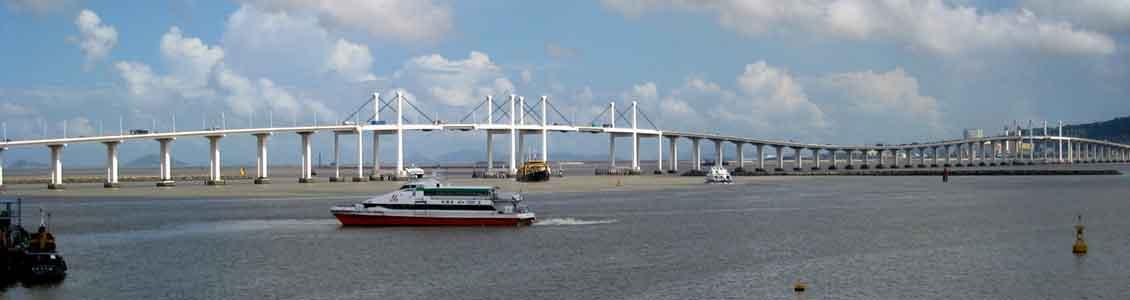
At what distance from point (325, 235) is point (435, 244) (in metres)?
6.46

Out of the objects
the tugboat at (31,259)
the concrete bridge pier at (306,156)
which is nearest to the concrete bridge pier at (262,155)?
the concrete bridge pier at (306,156)

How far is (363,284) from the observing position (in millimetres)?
30594

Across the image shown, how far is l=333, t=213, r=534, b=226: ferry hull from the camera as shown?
4922cm

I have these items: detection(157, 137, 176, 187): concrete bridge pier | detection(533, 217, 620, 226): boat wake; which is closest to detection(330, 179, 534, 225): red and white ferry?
detection(533, 217, 620, 226): boat wake

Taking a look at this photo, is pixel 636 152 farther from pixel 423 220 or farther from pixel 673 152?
pixel 423 220

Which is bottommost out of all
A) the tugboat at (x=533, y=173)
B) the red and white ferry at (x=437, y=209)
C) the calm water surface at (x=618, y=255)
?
the calm water surface at (x=618, y=255)

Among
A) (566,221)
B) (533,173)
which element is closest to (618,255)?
(566,221)

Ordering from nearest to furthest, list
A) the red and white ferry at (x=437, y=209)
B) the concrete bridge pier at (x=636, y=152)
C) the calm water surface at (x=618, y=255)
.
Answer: the calm water surface at (x=618, y=255) → the red and white ferry at (x=437, y=209) → the concrete bridge pier at (x=636, y=152)

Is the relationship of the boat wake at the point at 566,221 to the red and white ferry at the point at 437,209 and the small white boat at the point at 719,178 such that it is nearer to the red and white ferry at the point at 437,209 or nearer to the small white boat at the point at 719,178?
the red and white ferry at the point at 437,209

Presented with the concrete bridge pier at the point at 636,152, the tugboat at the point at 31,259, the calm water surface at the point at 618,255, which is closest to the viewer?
the calm water surface at the point at 618,255

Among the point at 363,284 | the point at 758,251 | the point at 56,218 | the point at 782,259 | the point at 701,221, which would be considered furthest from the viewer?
the point at 56,218

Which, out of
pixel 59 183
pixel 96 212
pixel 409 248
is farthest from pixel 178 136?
pixel 409 248

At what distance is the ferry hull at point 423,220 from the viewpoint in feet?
161

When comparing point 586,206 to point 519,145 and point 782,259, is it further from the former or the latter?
point 519,145
